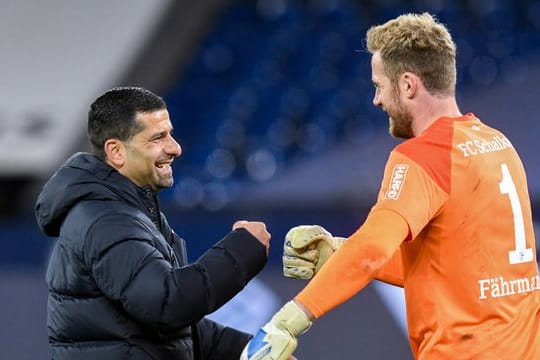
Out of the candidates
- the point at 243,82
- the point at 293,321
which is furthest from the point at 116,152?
the point at 243,82

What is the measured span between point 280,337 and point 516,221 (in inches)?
30.6

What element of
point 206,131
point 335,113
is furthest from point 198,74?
point 335,113

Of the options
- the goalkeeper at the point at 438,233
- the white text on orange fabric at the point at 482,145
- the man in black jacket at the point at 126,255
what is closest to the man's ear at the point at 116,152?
the man in black jacket at the point at 126,255

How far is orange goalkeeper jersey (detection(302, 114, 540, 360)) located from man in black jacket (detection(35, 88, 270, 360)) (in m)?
0.48

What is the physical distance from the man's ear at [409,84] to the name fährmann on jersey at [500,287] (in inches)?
22.1

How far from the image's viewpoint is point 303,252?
3422 millimetres

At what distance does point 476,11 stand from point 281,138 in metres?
1.84

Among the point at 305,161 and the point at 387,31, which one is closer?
the point at 387,31

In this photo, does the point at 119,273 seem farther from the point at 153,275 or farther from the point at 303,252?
the point at 303,252

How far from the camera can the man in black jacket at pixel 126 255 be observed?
3002 mm

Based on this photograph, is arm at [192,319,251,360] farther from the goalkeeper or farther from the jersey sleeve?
the jersey sleeve

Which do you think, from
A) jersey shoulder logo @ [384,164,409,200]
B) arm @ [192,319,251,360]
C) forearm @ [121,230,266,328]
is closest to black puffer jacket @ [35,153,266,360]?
forearm @ [121,230,266,328]

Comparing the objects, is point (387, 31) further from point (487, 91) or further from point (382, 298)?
point (487, 91)

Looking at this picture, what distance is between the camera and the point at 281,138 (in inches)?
348
